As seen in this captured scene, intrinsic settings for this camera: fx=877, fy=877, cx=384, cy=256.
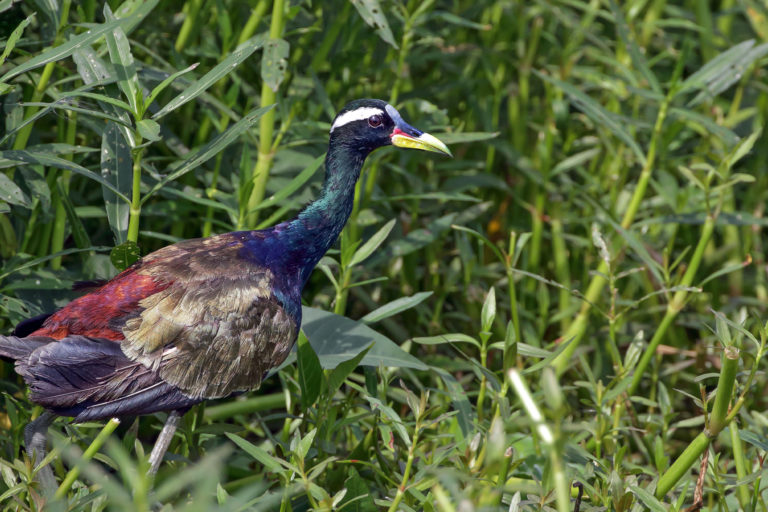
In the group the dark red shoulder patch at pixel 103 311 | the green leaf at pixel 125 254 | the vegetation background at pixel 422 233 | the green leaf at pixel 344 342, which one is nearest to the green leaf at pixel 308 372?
the vegetation background at pixel 422 233

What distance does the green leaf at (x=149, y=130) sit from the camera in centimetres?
200

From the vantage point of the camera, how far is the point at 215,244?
2316 mm

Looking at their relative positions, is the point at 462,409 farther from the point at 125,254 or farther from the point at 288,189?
the point at 125,254

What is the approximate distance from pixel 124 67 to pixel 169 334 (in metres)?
0.67

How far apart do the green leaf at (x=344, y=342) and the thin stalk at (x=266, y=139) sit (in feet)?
1.27

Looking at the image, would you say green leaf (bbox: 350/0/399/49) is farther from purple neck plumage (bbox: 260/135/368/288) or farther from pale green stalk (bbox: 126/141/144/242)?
pale green stalk (bbox: 126/141/144/242)

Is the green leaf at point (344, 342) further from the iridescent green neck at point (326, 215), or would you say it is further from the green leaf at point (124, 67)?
the green leaf at point (124, 67)

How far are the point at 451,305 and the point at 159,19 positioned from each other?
61.3 inches

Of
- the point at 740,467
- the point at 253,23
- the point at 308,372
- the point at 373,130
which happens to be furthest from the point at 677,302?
the point at 253,23

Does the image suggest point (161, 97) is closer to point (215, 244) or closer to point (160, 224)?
point (160, 224)

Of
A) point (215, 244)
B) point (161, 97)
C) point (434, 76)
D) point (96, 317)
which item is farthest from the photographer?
point (434, 76)

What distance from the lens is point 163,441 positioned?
2.13 m

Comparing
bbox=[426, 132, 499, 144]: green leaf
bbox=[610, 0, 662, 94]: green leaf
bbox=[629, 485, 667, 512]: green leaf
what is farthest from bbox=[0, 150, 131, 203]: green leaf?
bbox=[610, 0, 662, 94]: green leaf

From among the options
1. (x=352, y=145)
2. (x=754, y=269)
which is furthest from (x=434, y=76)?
(x=754, y=269)
